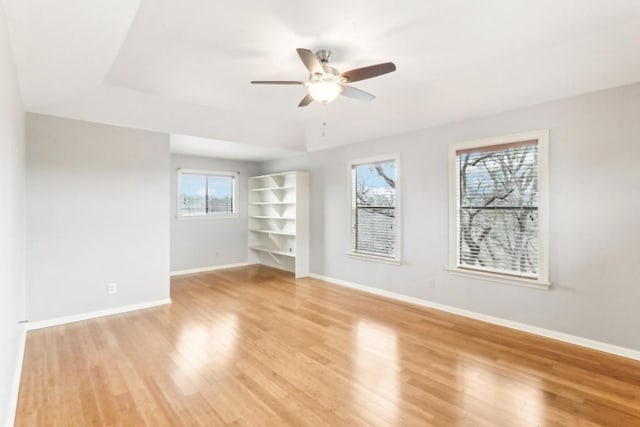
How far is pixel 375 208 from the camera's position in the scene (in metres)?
5.09

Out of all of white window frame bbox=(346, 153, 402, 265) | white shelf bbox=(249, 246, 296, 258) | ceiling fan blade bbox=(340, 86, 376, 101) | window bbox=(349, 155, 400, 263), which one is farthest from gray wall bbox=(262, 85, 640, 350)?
white shelf bbox=(249, 246, 296, 258)

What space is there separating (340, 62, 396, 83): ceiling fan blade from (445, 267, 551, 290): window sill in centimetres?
264

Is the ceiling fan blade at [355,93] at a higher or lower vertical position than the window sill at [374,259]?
higher

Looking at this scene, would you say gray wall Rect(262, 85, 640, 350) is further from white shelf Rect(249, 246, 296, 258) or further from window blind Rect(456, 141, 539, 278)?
white shelf Rect(249, 246, 296, 258)

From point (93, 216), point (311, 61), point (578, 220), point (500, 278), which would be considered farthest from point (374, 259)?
point (93, 216)

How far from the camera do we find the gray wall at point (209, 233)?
20.7 ft

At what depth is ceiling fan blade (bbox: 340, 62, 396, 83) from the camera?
2391 millimetres

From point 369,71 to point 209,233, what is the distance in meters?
5.28

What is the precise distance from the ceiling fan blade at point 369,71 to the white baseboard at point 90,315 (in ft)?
12.5

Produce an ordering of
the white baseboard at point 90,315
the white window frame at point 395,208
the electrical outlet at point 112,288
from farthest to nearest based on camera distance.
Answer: the white window frame at point 395,208 → the electrical outlet at point 112,288 → the white baseboard at point 90,315

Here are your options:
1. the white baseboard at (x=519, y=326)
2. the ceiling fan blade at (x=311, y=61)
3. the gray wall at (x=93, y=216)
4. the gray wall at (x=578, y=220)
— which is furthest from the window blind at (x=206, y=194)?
the ceiling fan blade at (x=311, y=61)

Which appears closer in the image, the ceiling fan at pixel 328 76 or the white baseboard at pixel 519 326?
the ceiling fan at pixel 328 76

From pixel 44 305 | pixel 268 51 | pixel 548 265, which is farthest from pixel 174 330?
pixel 548 265

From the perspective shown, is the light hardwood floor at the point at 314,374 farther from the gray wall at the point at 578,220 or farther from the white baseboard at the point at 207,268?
the white baseboard at the point at 207,268
